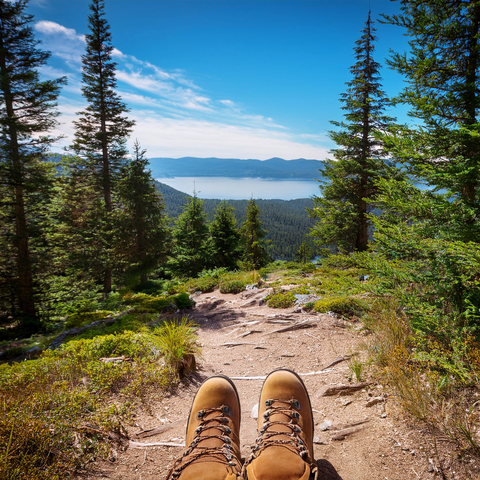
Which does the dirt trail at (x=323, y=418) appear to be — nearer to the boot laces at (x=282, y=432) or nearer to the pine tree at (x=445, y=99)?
the boot laces at (x=282, y=432)

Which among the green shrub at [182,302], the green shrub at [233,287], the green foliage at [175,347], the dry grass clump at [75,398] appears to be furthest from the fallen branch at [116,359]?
the green shrub at [233,287]

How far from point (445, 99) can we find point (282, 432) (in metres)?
5.07

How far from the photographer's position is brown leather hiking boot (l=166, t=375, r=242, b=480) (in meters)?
1.76

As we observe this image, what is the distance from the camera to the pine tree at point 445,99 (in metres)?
3.49

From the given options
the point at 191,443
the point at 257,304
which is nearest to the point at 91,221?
the point at 257,304

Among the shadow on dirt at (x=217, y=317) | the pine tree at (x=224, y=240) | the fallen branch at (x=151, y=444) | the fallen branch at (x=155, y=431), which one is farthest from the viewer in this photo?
the pine tree at (x=224, y=240)

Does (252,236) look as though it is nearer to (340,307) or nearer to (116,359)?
(340,307)

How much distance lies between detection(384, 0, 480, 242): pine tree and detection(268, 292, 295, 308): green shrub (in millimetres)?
4629

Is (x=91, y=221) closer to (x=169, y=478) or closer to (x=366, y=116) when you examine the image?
(x=169, y=478)

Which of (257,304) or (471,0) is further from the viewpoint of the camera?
(257,304)

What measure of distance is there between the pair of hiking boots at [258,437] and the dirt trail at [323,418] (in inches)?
18.1

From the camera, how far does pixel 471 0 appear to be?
355 cm

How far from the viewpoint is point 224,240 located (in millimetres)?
22234

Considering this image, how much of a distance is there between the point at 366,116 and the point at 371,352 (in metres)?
13.8
